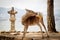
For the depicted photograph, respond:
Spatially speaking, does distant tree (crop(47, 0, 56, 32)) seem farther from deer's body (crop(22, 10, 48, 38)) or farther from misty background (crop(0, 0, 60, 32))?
deer's body (crop(22, 10, 48, 38))

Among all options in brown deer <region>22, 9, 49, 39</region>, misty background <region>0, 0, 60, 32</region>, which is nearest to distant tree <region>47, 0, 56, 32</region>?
misty background <region>0, 0, 60, 32</region>

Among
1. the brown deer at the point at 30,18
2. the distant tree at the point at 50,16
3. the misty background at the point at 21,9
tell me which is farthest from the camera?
the misty background at the point at 21,9

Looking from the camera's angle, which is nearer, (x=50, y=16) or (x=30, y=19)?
(x=30, y=19)

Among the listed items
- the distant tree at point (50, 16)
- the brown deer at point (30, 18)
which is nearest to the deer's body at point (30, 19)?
the brown deer at point (30, 18)

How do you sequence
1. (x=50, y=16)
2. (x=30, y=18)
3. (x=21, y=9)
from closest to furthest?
(x=30, y=18), (x=50, y=16), (x=21, y=9)

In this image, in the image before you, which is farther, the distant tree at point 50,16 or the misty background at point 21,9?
the misty background at point 21,9

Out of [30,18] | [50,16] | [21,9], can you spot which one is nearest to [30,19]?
[30,18]

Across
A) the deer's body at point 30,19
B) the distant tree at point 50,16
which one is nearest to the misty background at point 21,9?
the distant tree at point 50,16

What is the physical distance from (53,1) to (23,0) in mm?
741

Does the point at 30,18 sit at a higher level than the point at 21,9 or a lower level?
lower

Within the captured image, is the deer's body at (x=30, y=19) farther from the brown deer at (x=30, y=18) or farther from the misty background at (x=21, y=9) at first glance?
the misty background at (x=21, y=9)

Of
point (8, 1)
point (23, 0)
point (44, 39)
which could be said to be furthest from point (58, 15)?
point (44, 39)

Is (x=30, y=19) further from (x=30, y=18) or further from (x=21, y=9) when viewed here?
(x=21, y=9)

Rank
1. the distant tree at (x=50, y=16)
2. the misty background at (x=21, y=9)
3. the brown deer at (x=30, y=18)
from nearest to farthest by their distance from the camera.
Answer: the brown deer at (x=30, y=18) < the distant tree at (x=50, y=16) < the misty background at (x=21, y=9)
